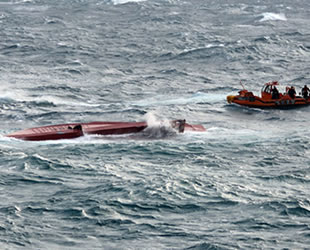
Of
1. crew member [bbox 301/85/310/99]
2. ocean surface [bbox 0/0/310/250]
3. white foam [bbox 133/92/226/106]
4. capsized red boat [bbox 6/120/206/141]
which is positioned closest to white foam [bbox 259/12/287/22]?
ocean surface [bbox 0/0/310/250]

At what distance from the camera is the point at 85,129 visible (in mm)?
42969

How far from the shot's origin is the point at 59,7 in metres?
104

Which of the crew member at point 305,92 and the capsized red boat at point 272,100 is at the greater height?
the crew member at point 305,92

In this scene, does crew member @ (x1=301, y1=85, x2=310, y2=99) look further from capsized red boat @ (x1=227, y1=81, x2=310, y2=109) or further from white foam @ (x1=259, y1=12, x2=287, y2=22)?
white foam @ (x1=259, y1=12, x2=287, y2=22)

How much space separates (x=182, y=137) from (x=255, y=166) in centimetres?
732

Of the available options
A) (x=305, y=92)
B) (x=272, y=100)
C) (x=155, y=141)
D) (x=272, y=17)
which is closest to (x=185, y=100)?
(x=272, y=100)

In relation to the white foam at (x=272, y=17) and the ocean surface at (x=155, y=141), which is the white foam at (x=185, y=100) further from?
the white foam at (x=272, y=17)

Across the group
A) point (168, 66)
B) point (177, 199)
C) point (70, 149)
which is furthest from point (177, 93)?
point (177, 199)

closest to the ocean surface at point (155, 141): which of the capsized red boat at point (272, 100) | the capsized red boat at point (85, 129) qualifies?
the capsized red boat at point (85, 129)

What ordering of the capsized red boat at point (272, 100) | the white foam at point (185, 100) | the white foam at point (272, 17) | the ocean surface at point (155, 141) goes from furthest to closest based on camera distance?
the white foam at point (272, 17) → the white foam at point (185, 100) → the capsized red boat at point (272, 100) → the ocean surface at point (155, 141)

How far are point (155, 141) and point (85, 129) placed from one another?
14.7ft

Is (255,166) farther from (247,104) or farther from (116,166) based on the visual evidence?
(247,104)

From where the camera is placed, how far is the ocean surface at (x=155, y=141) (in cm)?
2788

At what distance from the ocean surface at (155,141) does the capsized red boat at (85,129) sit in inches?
24.3
